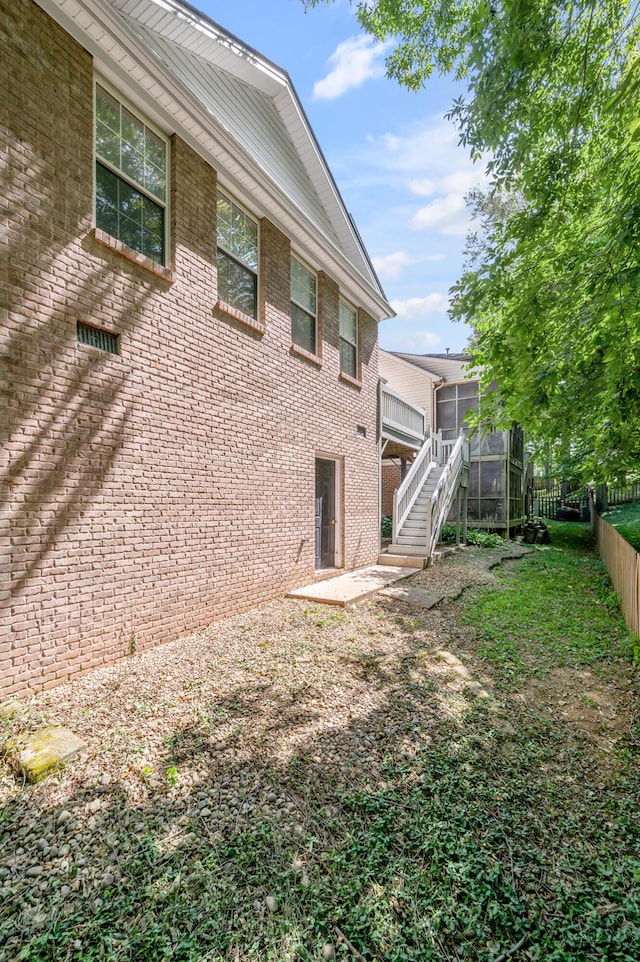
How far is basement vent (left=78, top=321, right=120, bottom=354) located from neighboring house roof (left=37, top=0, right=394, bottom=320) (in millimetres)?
2595

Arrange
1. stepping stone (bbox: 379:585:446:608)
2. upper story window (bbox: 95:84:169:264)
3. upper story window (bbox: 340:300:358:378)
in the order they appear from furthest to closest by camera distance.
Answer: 1. upper story window (bbox: 340:300:358:378)
2. stepping stone (bbox: 379:585:446:608)
3. upper story window (bbox: 95:84:169:264)

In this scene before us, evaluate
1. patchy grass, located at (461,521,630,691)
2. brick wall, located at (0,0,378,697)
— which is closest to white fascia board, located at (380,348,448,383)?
patchy grass, located at (461,521,630,691)

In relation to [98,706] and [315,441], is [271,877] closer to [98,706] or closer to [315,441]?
[98,706]

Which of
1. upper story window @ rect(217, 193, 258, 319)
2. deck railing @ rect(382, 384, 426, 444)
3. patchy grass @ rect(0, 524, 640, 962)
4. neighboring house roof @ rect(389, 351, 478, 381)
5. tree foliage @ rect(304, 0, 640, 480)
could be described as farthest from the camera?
neighboring house roof @ rect(389, 351, 478, 381)

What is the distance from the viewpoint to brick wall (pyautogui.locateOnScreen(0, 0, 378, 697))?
3512mm

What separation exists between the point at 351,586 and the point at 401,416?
242 inches

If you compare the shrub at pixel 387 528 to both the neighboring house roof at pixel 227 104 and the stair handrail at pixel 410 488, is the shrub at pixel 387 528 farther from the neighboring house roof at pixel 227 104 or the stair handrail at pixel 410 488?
the neighboring house roof at pixel 227 104

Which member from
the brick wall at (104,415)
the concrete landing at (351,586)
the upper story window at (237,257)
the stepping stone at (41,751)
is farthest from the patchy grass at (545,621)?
the upper story window at (237,257)

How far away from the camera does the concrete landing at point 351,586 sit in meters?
6.68

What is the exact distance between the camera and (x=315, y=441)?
7941mm

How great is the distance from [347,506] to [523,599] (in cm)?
367

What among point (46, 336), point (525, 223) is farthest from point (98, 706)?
point (525, 223)

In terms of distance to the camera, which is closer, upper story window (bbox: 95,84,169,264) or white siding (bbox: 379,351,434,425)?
upper story window (bbox: 95,84,169,264)

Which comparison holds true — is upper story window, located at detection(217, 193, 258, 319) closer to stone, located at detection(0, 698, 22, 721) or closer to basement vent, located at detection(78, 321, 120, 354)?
basement vent, located at detection(78, 321, 120, 354)
